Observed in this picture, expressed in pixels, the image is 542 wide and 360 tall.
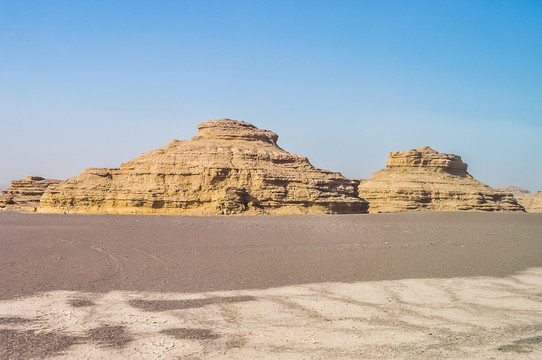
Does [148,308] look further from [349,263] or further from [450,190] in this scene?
[450,190]

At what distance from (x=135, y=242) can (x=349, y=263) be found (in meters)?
6.37

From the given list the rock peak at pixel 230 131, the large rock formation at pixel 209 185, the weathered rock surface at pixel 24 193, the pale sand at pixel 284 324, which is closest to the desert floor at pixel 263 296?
the pale sand at pixel 284 324

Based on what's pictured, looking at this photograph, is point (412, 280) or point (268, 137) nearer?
point (412, 280)

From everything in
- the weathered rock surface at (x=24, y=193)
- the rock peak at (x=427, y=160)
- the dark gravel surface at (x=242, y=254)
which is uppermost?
the rock peak at (x=427, y=160)

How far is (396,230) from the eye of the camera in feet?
64.6

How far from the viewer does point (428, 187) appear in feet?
137

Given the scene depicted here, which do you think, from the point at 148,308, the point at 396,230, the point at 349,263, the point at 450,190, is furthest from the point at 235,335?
the point at 450,190

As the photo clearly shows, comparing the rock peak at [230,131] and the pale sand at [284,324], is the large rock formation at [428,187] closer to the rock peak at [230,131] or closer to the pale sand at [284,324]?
the rock peak at [230,131]

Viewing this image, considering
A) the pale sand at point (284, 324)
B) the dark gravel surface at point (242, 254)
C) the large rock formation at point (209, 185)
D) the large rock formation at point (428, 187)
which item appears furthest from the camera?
the large rock formation at point (428, 187)

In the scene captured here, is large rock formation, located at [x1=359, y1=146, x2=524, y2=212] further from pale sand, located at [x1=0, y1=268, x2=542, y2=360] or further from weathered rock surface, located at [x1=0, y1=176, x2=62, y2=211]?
pale sand, located at [x1=0, y1=268, x2=542, y2=360]

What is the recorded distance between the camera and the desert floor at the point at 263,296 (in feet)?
20.9

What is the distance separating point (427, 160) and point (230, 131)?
19.8 m

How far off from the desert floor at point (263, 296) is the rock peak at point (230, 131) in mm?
17218

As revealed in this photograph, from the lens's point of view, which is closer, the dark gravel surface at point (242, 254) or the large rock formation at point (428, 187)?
the dark gravel surface at point (242, 254)
